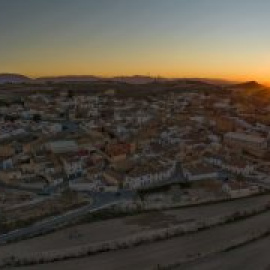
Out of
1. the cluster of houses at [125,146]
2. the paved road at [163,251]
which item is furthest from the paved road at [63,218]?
the paved road at [163,251]

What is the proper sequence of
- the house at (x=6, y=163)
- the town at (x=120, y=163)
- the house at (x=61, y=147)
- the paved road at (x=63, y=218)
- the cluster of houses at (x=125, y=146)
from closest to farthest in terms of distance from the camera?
the paved road at (x=63, y=218) → the town at (x=120, y=163) → the cluster of houses at (x=125, y=146) → the house at (x=6, y=163) → the house at (x=61, y=147)

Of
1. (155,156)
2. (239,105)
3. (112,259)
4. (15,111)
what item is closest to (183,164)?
(155,156)

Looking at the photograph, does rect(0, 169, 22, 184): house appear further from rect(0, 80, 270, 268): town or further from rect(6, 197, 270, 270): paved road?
rect(6, 197, 270, 270): paved road

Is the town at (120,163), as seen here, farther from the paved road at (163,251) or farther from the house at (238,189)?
the paved road at (163,251)

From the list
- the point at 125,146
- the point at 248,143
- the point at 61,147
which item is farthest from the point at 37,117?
the point at 248,143

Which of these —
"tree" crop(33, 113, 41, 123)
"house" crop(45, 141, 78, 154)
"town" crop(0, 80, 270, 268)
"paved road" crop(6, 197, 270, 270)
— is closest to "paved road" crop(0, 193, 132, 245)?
"town" crop(0, 80, 270, 268)

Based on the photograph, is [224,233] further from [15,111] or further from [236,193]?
[15,111]
